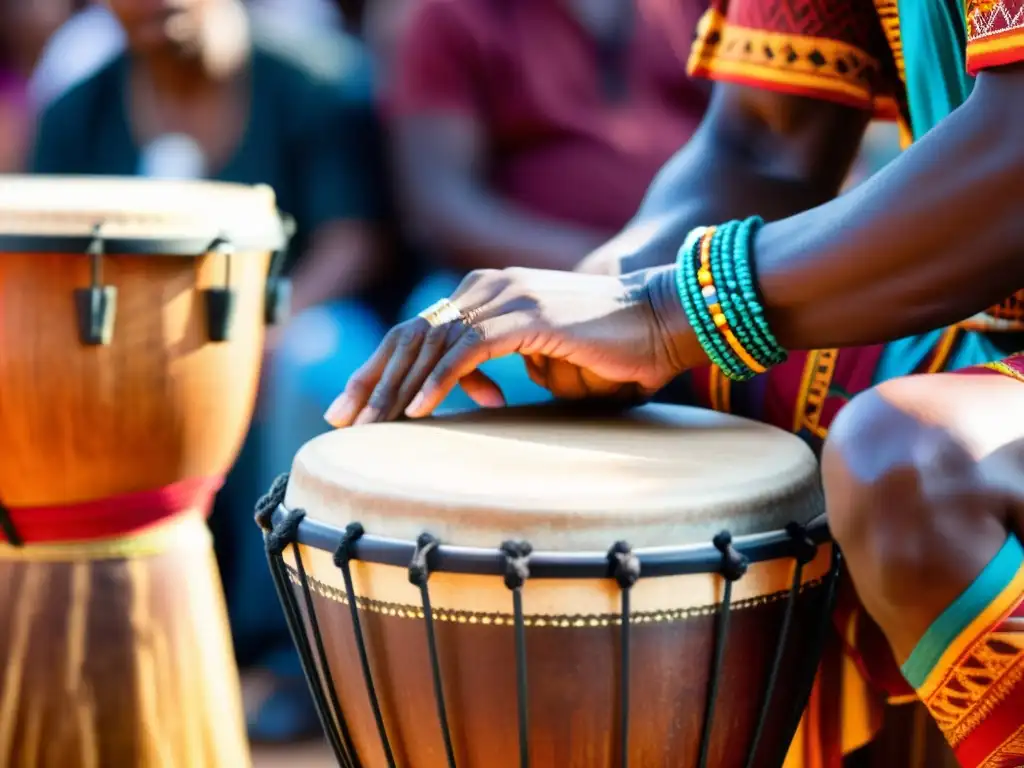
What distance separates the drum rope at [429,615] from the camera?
89cm

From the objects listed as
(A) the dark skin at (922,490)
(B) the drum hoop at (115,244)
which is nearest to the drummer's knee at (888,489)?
(A) the dark skin at (922,490)

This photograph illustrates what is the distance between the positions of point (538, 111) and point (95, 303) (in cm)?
112

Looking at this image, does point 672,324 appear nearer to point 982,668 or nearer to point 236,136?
point 982,668

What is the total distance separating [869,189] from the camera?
963 millimetres

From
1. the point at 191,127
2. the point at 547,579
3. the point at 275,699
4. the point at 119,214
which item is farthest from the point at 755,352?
the point at 191,127

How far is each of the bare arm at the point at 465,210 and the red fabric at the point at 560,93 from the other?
26 mm

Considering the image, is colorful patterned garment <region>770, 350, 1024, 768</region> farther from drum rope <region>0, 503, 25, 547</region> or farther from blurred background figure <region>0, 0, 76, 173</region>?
blurred background figure <region>0, 0, 76, 173</region>

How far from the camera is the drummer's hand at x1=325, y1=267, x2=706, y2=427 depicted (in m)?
1.06

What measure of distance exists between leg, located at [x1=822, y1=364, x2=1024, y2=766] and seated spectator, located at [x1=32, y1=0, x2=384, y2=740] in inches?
58.9

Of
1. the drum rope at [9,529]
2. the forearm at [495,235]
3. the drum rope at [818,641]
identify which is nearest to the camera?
the drum rope at [818,641]

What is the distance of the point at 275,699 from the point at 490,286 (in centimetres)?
112

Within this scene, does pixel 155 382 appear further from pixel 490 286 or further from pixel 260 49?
pixel 260 49

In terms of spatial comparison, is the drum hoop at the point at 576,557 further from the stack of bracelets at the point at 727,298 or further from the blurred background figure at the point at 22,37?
the blurred background figure at the point at 22,37

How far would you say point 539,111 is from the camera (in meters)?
2.26
